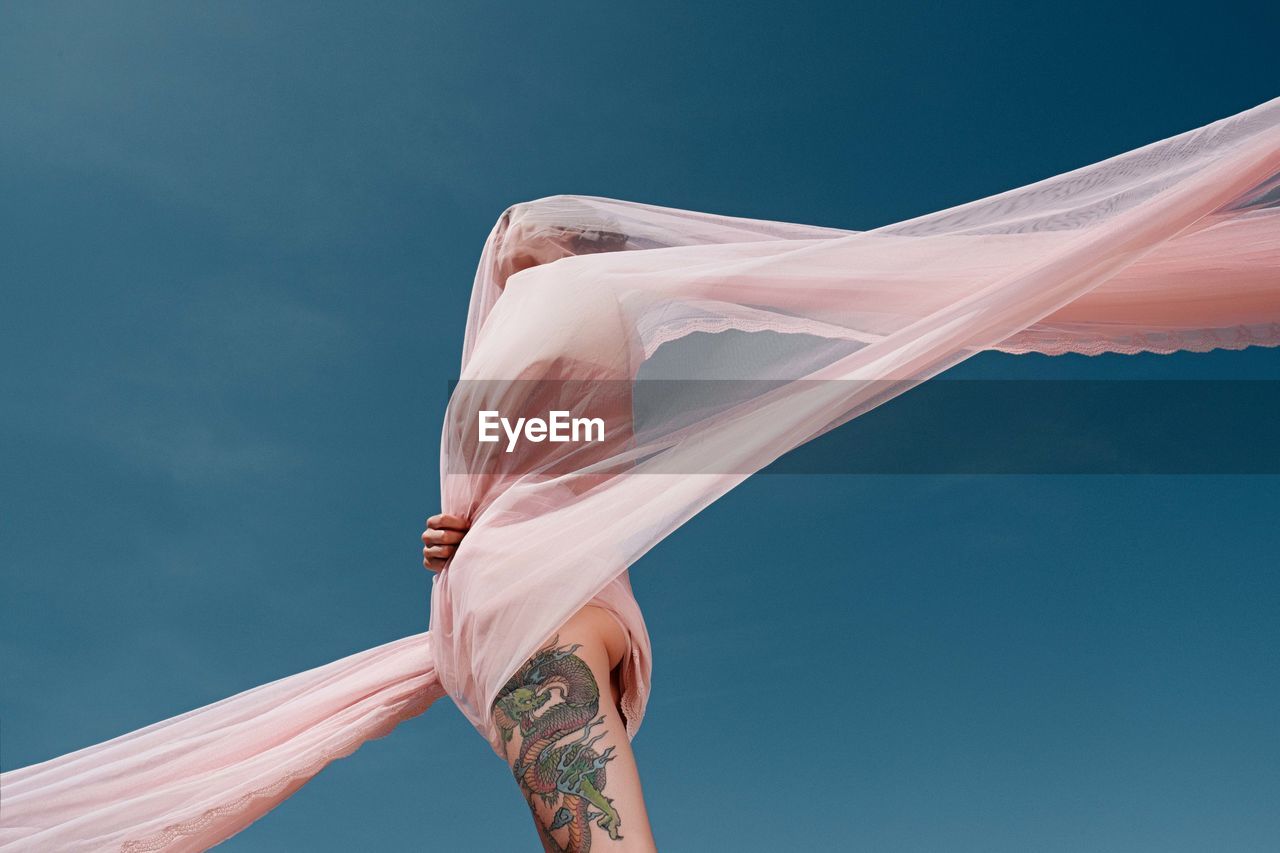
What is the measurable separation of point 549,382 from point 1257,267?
49.1 inches

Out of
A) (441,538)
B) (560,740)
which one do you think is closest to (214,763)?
(441,538)

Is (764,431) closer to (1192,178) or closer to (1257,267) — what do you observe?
(1192,178)

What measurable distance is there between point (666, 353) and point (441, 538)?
1.62 feet

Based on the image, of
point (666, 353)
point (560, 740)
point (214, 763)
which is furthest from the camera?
point (214, 763)

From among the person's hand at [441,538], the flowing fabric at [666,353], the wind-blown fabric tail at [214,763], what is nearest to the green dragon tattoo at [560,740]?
the flowing fabric at [666,353]

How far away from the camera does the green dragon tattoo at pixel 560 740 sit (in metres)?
1.70

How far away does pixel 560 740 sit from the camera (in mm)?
1739

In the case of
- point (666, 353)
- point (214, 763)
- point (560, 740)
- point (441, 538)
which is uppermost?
point (666, 353)

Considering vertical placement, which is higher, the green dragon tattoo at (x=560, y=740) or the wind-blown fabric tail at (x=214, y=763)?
the wind-blown fabric tail at (x=214, y=763)
